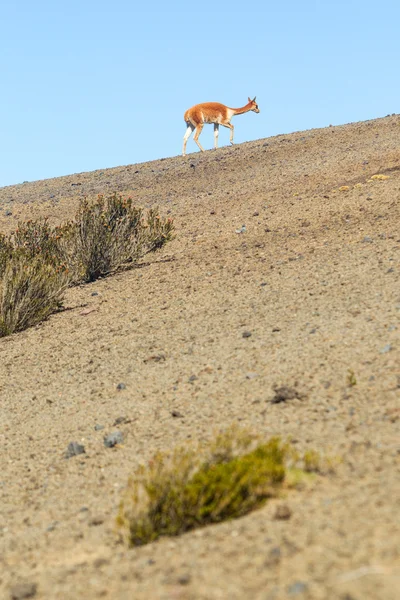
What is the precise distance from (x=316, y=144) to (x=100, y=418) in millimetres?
18841

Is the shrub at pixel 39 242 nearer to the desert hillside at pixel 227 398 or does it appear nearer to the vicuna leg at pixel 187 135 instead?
the desert hillside at pixel 227 398

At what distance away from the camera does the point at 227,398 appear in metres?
6.68

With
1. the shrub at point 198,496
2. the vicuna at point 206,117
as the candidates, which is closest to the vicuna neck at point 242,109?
the vicuna at point 206,117

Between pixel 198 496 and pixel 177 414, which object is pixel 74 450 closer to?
pixel 177 414

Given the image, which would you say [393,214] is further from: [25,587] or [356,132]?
[356,132]

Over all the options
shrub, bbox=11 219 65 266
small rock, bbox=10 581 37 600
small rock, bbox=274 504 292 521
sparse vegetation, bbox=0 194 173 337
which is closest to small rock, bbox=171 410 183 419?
small rock, bbox=274 504 292 521

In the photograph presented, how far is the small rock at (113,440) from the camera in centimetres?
638

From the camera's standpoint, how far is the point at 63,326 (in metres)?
11.2

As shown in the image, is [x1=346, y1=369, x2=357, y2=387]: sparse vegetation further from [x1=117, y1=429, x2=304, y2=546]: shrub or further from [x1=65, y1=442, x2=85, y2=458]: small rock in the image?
[x1=65, y1=442, x2=85, y2=458]: small rock

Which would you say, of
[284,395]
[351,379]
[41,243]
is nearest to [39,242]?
[41,243]

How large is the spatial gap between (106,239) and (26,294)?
279cm

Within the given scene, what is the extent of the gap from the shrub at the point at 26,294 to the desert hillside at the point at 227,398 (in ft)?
0.95

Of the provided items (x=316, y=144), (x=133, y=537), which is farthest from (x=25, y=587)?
(x=316, y=144)

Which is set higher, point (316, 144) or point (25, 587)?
point (316, 144)
